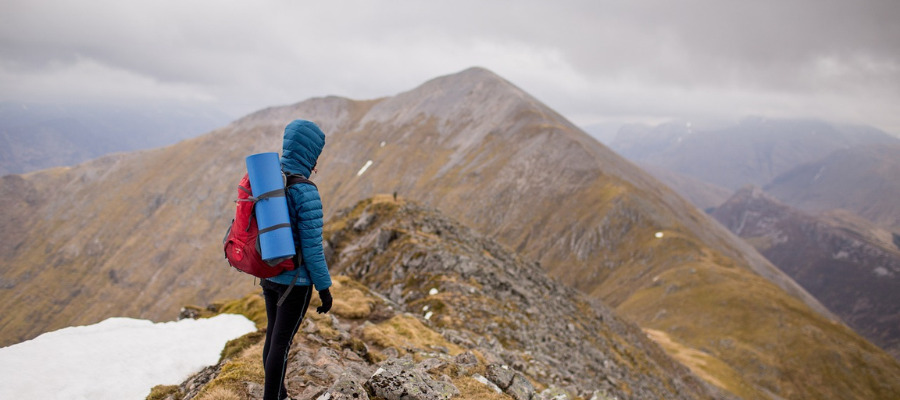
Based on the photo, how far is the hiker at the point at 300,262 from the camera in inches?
276

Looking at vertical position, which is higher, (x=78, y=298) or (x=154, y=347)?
(x=154, y=347)

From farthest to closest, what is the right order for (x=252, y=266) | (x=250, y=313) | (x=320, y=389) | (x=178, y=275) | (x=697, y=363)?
(x=178, y=275) < (x=697, y=363) < (x=250, y=313) < (x=320, y=389) < (x=252, y=266)

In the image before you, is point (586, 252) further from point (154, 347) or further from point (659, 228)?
point (154, 347)

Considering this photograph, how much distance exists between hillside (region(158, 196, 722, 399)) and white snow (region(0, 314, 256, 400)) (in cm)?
190

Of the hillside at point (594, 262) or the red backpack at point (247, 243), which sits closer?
the red backpack at point (247, 243)

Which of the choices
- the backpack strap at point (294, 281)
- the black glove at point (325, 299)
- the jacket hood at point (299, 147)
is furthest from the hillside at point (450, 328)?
the jacket hood at point (299, 147)

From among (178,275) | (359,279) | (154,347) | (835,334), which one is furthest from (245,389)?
(178,275)

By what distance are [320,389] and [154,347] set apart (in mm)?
6438

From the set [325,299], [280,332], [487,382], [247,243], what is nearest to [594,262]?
[487,382]

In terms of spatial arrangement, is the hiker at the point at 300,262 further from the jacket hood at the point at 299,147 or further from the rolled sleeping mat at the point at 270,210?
the rolled sleeping mat at the point at 270,210

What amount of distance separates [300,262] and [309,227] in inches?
25.3

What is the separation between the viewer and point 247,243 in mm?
6742

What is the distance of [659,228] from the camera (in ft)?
368

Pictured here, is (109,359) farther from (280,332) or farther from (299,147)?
(299,147)
